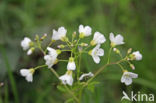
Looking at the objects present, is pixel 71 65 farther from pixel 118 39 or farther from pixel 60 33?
pixel 118 39

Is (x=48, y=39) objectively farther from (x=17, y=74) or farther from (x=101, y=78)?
(x=101, y=78)

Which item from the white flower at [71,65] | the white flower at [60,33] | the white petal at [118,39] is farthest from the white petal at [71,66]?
the white petal at [118,39]

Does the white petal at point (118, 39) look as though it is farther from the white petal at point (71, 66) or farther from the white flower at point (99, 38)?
the white petal at point (71, 66)

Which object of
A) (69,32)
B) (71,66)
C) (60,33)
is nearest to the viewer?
(71,66)

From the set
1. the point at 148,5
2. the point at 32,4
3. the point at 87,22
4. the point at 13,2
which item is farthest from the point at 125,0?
the point at 13,2

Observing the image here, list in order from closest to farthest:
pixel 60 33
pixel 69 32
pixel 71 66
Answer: pixel 71 66, pixel 60 33, pixel 69 32

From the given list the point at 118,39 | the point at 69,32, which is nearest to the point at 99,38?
the point at 118,39

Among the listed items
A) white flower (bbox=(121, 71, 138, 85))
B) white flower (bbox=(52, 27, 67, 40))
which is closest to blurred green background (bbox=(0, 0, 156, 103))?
white flower (bbox=(52, 27, 67, 40))

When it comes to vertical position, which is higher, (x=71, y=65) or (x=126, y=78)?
(x=71, y=65)
